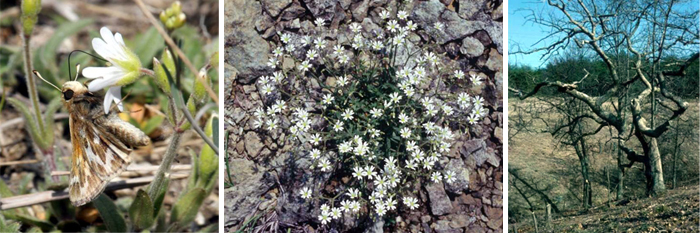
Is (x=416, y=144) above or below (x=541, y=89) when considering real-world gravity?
below

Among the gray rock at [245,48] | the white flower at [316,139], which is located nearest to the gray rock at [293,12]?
the gray rock at [245,48]

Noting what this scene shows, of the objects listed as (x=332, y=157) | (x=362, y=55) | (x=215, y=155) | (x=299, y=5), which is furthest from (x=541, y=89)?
(x=215, y=155)

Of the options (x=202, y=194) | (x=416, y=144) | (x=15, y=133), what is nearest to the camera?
(x=202, y=194)

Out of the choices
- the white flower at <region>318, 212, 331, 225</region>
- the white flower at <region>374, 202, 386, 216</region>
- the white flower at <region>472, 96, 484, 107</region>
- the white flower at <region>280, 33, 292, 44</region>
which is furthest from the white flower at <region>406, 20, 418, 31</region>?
the white flower at <region>318, 212, 331, 225</region>

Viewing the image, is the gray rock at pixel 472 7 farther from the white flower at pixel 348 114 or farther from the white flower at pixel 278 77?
the white flower at pixel 278 77

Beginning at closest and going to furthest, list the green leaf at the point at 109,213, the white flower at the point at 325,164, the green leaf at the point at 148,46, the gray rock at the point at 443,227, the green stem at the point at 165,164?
the green stem at the point at 165,164
the green leaf at the point at 109,213
the white flower at the point at 325,164
the gray rock at the point at 443,227
the green leaf at the point at 148,46

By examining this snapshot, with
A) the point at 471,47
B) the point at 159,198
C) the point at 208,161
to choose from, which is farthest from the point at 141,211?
the point at 471,47

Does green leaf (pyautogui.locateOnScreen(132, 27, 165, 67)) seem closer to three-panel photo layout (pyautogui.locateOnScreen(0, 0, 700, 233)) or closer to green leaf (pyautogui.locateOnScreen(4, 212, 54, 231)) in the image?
three-panel photo layout (pyautogui.locateOnScreen(0, 0, 700, 233))

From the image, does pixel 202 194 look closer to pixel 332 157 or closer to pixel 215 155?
pixel 215 155
